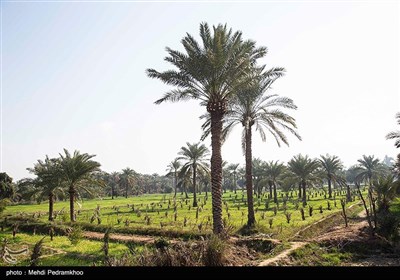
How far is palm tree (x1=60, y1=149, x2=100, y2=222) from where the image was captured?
30.9 meters

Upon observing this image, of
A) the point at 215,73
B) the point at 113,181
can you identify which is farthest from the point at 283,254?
the point at 113,181

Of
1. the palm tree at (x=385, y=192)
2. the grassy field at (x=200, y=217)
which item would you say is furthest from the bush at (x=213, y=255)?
the palm tree at (x=385, y=192)

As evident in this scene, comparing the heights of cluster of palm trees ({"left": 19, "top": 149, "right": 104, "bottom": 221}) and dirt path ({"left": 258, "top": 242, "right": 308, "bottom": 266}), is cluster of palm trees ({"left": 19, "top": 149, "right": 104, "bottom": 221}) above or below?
above

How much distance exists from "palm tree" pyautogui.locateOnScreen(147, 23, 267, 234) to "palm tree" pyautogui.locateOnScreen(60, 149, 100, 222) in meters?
16.0

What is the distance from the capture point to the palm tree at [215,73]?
1800cm

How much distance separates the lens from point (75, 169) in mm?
31141

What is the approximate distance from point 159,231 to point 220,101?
31.9 ft

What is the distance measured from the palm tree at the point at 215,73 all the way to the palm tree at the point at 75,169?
16.0 m

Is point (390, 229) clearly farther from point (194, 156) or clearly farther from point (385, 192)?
point (194, 156)

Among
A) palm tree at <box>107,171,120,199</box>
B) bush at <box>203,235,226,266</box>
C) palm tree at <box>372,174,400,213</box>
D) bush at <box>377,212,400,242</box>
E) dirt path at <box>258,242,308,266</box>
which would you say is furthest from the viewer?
palm tree at <box>107,171,120,199</box>

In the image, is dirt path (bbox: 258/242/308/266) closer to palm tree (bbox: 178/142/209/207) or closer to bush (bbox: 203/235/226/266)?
bush (bbox: 203/235/226/266)

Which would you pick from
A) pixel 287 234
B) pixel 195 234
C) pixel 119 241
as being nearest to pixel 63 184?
pixel 119 241

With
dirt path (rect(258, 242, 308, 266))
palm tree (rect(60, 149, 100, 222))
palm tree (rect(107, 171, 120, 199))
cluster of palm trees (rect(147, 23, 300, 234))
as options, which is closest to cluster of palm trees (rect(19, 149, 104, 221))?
palm tree (rect(60, 149, 100, 222))

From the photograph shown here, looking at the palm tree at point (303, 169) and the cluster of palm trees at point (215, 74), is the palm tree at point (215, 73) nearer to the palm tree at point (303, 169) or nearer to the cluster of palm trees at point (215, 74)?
the cluster of palm trees at point (215, 74)
